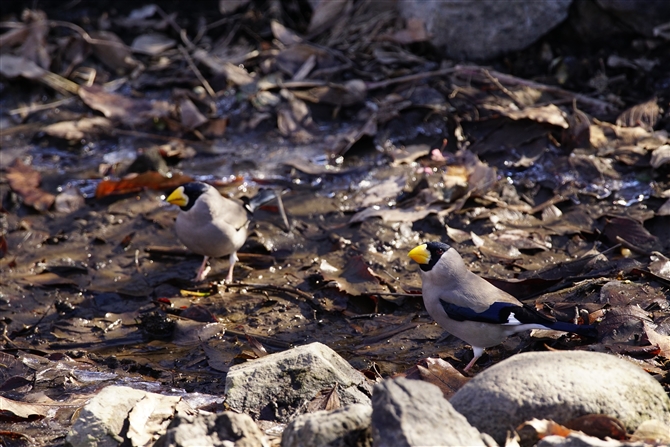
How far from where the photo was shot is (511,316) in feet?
16.6

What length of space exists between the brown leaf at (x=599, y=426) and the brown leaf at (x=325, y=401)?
1.27m

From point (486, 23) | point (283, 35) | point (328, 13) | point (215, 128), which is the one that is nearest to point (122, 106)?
point (215, 128)

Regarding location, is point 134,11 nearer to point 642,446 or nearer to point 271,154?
point 271,154

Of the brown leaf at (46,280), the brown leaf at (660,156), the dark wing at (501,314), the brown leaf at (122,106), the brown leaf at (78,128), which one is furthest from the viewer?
the brown leaf at (122,106)

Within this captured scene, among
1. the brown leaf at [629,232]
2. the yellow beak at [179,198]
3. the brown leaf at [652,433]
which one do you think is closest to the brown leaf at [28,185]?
the yellow beak at [179,198]

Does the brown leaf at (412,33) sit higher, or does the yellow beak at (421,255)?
the brown leaf at (412,33)

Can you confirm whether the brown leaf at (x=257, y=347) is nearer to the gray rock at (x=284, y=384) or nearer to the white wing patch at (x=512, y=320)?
the gray rock at (x=284, y=384)

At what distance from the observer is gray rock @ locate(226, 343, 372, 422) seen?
4.37m

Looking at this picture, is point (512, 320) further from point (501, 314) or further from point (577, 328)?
point (577, 328)

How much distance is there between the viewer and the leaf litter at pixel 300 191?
5.55 meters

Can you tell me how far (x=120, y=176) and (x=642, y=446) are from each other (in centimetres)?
634

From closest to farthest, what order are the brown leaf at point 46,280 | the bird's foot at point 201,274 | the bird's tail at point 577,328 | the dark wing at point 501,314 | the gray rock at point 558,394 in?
1. the gray rock at point 558,394
2. the bird's tail at point 577,328
3. the dark wing at point 501,314
4. the brown leaf at point 46,280
5. the bird's foot at point 201,274

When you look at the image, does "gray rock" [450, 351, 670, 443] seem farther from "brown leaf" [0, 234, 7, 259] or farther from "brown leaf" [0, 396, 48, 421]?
Result: "brown leaf" [0, 234, 7, 259]

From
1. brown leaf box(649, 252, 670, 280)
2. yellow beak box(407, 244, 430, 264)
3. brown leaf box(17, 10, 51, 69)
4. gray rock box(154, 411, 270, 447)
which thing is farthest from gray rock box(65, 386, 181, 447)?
brown leaf box(17, 10, 51, 69)
